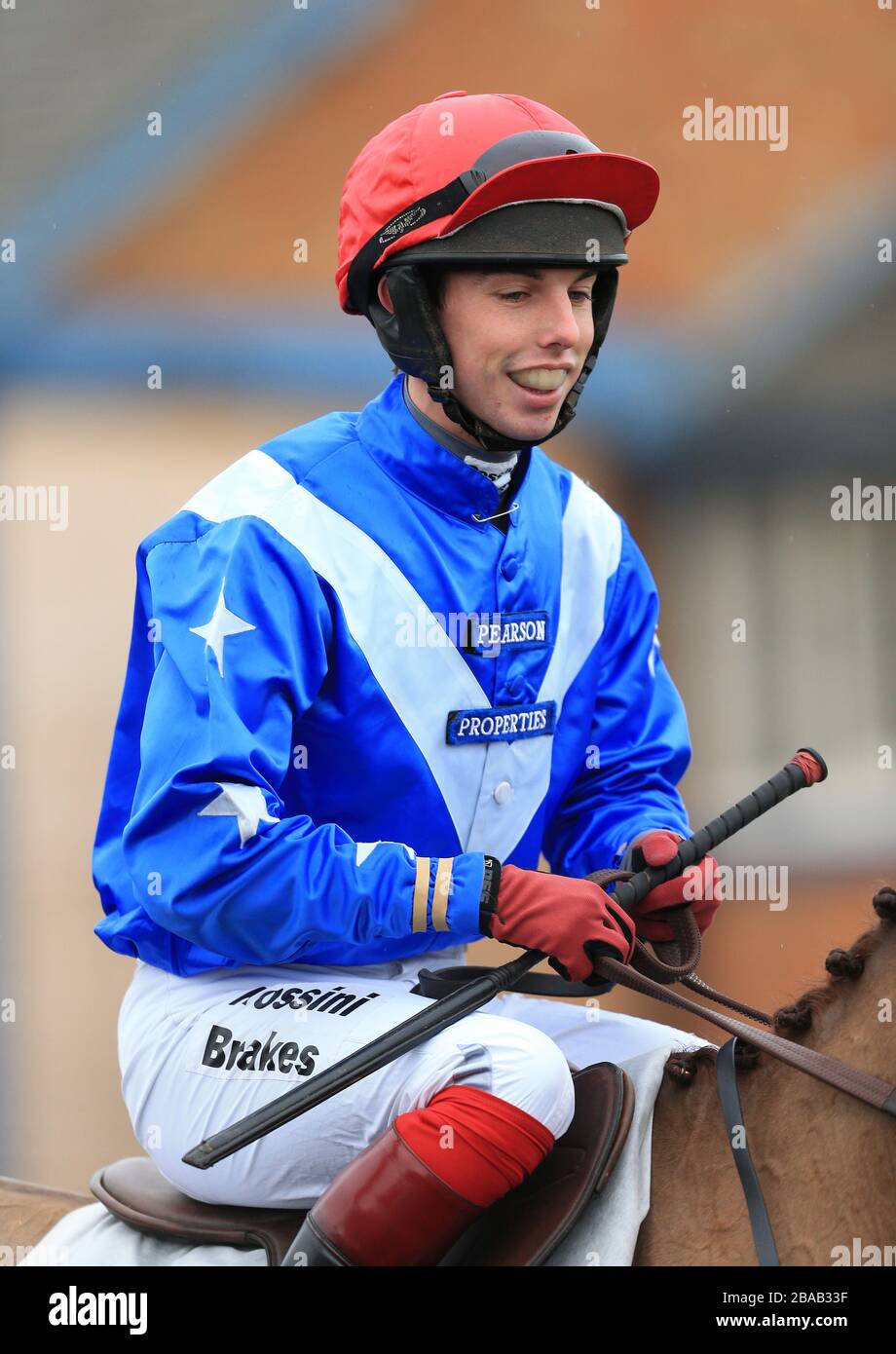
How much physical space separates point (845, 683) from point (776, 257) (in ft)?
3.41

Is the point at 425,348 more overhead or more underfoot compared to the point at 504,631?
more overhead

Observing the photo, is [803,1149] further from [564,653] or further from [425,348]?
[425,348]

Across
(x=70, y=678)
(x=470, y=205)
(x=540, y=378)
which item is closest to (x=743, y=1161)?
(x=540, y=378)

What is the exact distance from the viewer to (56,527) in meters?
3.43

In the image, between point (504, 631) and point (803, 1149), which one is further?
point (504, 631)

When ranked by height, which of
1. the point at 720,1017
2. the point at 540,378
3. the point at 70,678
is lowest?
the point at 720,1017

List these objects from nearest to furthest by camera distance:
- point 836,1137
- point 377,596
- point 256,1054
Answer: point 836,1137 → point 256,1054 → point 377,596

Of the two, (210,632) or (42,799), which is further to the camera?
(42,799)

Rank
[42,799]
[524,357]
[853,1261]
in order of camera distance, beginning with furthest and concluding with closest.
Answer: [42,799] < [524,357] < [853,1261]

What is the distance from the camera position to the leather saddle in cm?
150

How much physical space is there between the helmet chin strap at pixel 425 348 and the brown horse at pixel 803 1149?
0.71 m

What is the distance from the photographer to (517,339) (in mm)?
1704

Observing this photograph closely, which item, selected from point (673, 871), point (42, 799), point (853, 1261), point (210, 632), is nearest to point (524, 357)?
point (210, 632)
